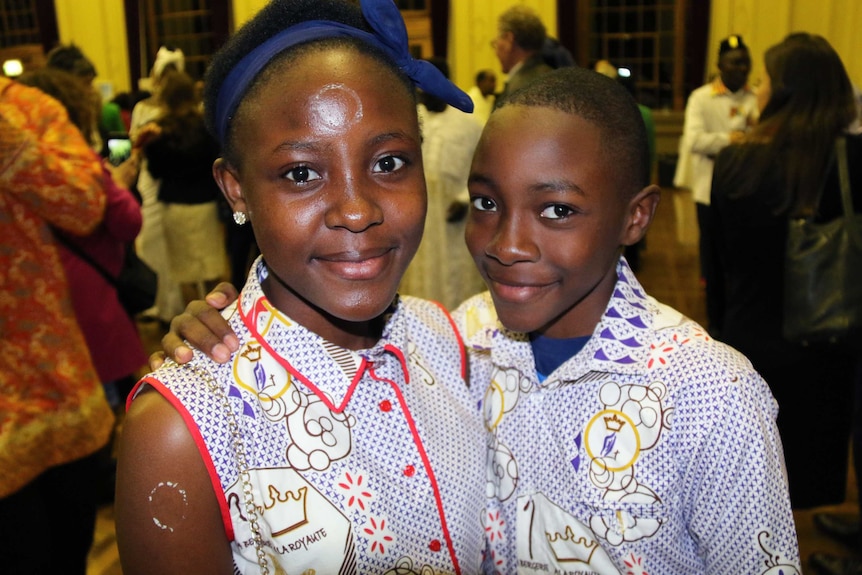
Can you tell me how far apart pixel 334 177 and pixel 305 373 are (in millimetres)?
314

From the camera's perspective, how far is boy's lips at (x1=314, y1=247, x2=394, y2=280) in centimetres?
→ 107

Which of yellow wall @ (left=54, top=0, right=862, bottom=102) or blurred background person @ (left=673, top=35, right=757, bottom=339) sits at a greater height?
yellow wall @ (left=54, top=0, right=862, bottom=102)

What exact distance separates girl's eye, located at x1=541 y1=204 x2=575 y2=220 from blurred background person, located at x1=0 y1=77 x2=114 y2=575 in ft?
4.53

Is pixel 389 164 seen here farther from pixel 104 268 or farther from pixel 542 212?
pixel 104 268

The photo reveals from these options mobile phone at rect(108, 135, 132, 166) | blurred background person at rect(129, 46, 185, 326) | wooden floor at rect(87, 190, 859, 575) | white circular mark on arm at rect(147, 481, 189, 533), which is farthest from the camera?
blurred background person at rect(129, 46, 185, 326)

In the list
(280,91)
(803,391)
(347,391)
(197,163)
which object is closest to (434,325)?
(347,391)

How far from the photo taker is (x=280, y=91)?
3.38 ft

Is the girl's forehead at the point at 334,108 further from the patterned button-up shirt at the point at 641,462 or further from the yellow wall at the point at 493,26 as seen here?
the yellow wall at the point at 493,26

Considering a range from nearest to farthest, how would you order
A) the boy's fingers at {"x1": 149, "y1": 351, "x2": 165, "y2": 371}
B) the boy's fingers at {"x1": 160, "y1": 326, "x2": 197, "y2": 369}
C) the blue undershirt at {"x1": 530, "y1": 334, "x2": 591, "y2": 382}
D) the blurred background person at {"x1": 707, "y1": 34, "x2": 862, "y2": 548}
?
the boy's fingers at {"x1": 160, "y1": 326, "x2": 197, "y2": 369}, the boy's fingers at {"x1": 149, "y1": 351, "x2": 165, "y2": 371}, the blue undershirt at {"x1": 530, "y1": 334, "x2": 591, "y2": 382}, the blurred background person at {"x1": 707, "y1": 34, "x2": 862, "y2": 548}

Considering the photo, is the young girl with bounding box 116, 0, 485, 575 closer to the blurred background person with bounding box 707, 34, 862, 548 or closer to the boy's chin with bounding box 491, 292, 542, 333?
the boy's chin with bounding box 491, 292, 542, 333

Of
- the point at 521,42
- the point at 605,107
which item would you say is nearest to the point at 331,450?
the point at 605,107

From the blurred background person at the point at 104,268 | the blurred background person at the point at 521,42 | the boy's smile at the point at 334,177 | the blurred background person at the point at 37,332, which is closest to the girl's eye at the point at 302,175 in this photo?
the boy's smile at the point at 334,177

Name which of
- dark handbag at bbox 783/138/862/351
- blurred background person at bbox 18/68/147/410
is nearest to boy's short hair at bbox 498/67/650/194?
dark handbag at bbox 783/138/862/351

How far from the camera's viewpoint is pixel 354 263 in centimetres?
107
